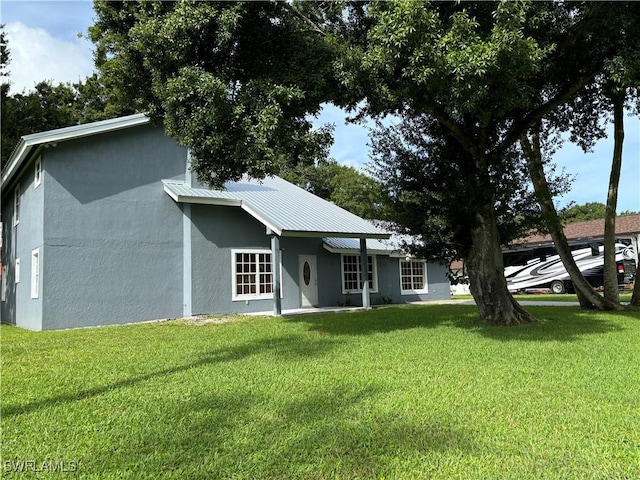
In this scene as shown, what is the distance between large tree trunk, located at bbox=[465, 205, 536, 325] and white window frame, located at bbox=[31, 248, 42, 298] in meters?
11.2

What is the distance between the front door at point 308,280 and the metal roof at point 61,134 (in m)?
7.14

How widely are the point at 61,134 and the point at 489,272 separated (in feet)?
37.2

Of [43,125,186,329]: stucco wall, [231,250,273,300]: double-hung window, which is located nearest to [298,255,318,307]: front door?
[231,250,273,300]: double-hung window

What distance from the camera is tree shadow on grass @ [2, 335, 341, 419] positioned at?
4824 millimetres

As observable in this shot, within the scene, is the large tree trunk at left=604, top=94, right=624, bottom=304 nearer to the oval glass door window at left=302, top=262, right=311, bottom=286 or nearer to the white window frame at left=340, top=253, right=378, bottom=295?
the white window frame at left=340, top=253, right=378, bottom=295

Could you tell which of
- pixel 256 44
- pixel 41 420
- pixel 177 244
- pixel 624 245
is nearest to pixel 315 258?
pixel 177 244

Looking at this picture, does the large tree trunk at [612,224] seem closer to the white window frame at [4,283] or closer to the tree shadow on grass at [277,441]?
Answer: the tree shadow on grass at [277,441]

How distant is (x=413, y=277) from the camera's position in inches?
838

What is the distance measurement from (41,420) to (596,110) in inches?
567

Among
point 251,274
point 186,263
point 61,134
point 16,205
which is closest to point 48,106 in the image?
point 16,205

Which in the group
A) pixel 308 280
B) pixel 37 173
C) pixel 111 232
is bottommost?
pixel 308 280

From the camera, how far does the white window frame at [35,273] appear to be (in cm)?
1264

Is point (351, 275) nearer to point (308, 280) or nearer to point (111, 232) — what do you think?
point (308, 280)

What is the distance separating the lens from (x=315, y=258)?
17.4 m
